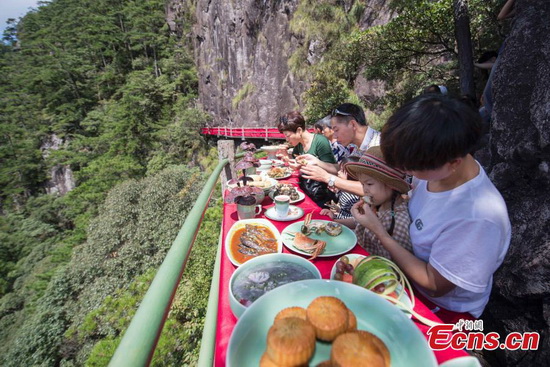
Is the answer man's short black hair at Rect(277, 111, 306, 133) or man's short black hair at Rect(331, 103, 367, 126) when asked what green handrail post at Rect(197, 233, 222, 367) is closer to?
man's short black hair at Rect(331, 103, 367, 126)

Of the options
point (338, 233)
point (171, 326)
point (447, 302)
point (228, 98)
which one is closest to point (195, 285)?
point (171, 326)

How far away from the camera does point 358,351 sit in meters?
0.63

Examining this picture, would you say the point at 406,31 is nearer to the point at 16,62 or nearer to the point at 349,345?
the point at 349,345

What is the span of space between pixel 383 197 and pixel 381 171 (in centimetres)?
26

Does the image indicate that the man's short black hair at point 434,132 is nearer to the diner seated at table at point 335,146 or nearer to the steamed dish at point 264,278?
the steamed dish at point 264,278

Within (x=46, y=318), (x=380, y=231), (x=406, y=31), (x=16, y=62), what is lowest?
(x=46, y=318)

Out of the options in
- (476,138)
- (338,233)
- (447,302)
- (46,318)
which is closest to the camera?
(476,138)

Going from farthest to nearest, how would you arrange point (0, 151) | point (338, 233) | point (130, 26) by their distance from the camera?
1. point (130, 26)
2. point (0, 151)
3. point (338, 233)

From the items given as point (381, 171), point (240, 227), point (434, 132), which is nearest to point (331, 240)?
point (381, 171)

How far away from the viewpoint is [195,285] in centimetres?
766

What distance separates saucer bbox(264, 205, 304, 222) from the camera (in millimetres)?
2170

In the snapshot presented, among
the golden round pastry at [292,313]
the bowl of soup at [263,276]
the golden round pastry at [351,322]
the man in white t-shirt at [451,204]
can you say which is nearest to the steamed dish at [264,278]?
the bowl of soup at [263,276]

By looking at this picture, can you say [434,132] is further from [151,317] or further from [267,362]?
[151,317]

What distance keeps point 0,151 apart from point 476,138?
1639 inches
